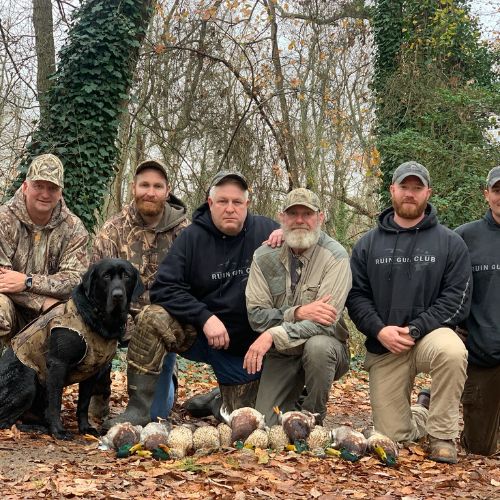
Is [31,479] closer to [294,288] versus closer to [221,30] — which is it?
[294,288]

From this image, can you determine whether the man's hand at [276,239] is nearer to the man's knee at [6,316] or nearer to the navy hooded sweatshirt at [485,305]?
the navy hooded sweatshirt at [485,305]

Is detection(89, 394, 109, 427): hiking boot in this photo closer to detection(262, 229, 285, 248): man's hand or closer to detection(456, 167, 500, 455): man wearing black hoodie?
detection(262, 229, 285, 248): man's hand

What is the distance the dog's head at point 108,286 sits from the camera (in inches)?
199

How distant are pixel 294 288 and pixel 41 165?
2.33 metres

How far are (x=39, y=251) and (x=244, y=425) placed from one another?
2390 mm

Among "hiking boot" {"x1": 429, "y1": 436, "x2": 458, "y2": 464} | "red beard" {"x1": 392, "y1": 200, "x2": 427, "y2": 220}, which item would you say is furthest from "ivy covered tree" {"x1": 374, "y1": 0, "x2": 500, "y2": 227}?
"hiking boot" {"x1": 429, "y1": 436, "x2": 458, "y2": 464}

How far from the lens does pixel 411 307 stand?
5133mm

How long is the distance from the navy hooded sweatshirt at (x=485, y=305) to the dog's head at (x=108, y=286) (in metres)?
2.64

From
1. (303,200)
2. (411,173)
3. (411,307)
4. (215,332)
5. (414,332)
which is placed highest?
(411,173)

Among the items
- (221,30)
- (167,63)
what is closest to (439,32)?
(221,30)

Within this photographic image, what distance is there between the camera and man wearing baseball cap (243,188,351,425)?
16.5 feet

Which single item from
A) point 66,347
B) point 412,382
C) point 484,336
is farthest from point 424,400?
point 66,347

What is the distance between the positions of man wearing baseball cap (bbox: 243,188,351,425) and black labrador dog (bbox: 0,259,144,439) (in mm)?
994

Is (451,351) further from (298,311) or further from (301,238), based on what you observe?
(301,238)
